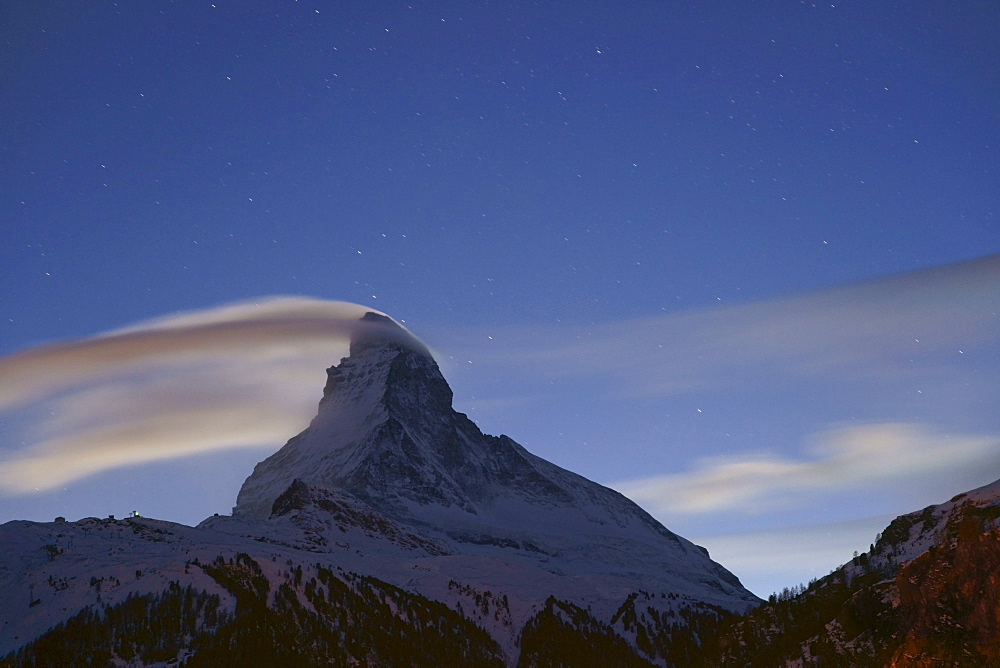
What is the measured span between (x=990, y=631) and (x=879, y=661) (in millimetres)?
25599

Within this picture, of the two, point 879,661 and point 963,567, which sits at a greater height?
point 963,567

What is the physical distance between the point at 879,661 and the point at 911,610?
1015 centimetres

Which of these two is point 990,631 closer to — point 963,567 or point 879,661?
point 963,567

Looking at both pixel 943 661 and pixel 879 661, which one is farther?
pixel 879 661

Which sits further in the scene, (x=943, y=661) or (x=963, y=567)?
(x=963, y=567)

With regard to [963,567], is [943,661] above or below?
below

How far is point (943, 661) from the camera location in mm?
171375

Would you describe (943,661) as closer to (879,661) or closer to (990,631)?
(990,631)

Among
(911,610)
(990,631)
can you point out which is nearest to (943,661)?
(990,631)

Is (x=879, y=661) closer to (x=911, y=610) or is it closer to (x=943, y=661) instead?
(x=911, y=610)

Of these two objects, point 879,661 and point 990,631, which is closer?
point 990,631

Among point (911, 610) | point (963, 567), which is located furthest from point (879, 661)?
point (963, 567)

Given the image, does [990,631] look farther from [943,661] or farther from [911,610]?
[911,610]

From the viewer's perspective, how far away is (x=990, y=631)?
567ft
